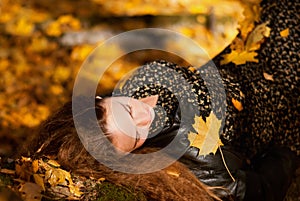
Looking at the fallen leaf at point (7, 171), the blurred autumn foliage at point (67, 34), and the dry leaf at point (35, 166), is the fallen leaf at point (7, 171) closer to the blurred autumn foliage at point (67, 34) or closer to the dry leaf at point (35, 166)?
the dry leaf at point (35, 166)

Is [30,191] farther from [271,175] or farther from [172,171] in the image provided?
[271,175]

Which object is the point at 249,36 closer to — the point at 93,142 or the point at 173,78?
the point at 173,78

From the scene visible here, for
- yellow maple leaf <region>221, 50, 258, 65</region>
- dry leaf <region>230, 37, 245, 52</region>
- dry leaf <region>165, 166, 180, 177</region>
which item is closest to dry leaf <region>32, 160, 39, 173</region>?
dry leaf <region>165, 166, 180, 177</region>

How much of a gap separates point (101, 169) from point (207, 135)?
581 millimetres

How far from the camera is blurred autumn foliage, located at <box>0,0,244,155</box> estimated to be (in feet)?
13.7

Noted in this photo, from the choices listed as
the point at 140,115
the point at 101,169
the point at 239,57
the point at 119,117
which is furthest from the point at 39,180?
the point at 239,57

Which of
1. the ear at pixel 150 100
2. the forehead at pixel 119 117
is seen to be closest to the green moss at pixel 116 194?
the forehead at pixel 119 117

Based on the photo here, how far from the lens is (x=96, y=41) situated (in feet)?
15.0

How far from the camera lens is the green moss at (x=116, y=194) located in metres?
2.09

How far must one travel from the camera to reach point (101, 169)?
2223 mm

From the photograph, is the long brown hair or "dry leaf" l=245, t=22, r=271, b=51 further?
"dry leaf" l=245, t=22, r=271, b=51

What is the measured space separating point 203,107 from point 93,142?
1.98 ft

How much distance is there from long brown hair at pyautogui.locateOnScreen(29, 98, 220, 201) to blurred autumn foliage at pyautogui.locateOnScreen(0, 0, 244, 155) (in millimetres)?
1631

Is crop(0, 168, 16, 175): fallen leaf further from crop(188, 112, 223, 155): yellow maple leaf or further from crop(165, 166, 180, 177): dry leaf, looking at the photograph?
crop(188, 112, 223, 155): yellow maple leaf
